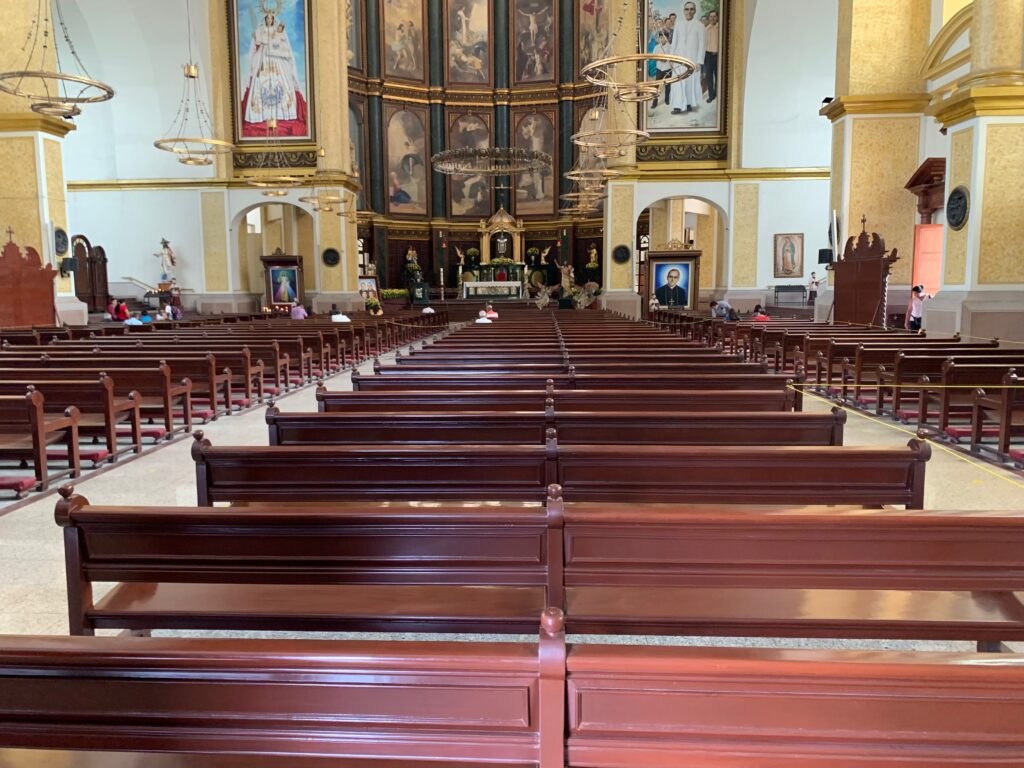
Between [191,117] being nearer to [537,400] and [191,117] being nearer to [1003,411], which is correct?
[537,400]

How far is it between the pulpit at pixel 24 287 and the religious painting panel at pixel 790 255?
64.0 ft

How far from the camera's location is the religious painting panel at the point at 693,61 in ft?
74.6

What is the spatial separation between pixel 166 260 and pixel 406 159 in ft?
42.0

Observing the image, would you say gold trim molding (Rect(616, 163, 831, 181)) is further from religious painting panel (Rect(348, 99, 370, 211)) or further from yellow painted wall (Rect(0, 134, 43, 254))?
yellow painted wall (Rect(0, 134, 43, 254))

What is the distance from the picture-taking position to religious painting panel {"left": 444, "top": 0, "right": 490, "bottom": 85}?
33375 millimetres

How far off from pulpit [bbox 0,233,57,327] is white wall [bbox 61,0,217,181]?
398 inches

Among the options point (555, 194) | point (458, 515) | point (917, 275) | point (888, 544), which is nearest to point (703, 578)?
point (888, 544)

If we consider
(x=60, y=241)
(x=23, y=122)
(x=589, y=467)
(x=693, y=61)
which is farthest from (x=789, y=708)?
(x=693, y=61)

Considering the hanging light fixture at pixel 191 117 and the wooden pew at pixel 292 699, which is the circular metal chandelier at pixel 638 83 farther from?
the hanging light fixture at pixel 191 117

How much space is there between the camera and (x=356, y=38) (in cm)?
3048

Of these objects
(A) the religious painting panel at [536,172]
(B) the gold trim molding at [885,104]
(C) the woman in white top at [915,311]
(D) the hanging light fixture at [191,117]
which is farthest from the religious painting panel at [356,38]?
(C) the woman in white top at [915,311]

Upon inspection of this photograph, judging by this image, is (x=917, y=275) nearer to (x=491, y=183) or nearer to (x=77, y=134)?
(x=491, y=183)

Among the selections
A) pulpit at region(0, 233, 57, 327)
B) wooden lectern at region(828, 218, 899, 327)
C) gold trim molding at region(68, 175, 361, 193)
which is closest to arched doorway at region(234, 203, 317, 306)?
gold trim molding at region(68, 175, 361, 193)

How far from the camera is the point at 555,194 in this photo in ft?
109
